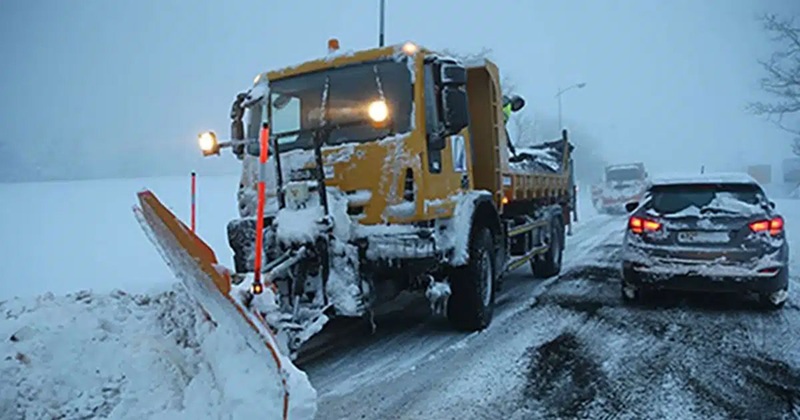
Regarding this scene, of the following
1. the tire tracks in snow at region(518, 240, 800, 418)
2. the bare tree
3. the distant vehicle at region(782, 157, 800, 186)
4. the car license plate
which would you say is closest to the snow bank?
the tire tracks in snow at region(518, 240, 800, 418)

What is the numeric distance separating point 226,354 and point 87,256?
31.5 feet

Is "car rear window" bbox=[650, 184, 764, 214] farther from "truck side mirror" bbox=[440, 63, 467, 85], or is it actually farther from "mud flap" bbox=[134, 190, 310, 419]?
"mud flap" bbox=[134, 190, 310, 419]

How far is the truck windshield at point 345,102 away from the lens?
539cm

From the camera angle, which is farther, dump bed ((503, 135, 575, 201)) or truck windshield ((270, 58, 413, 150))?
dump bed ((503, 135, 575, 201))

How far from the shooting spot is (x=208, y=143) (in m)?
5.80

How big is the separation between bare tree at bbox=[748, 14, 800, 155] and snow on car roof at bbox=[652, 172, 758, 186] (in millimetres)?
27158

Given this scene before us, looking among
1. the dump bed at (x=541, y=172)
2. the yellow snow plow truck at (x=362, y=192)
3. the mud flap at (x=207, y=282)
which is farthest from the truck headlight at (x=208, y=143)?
the dump bed at (x=541, y=172)

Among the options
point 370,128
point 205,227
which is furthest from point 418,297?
point 205,227

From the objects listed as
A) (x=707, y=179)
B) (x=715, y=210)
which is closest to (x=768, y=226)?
(x=715, y=210)

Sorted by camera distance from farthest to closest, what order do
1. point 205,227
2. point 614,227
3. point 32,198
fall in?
point 614,227 → point 32,198 → point 205,227

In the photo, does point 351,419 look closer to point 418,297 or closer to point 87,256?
point 418,297

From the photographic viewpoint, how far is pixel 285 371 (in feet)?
9.73

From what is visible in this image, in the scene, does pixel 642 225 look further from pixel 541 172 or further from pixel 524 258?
pixel 541 172

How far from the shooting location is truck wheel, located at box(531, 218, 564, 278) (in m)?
10.0
